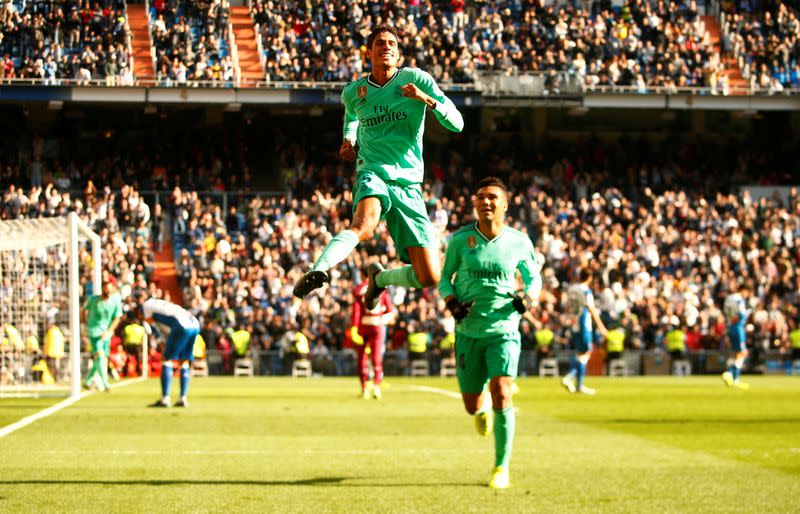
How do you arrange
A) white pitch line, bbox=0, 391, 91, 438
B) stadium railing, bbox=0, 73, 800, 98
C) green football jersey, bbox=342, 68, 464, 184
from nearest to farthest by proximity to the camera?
green football jersey, bbox=342, 68, 464, 184 → white pitch line, bbox=0, 391, 91, 438 → stadium railing, bbox=0, 73, 800, 98

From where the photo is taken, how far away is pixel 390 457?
13406mm

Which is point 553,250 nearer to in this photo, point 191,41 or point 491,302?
point 191,41

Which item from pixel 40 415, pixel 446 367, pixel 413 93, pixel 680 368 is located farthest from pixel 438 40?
pixel 413 93

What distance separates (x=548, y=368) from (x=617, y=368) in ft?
6.85

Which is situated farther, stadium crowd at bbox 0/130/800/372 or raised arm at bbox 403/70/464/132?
stadium crowd at bbox 0/130/800/372

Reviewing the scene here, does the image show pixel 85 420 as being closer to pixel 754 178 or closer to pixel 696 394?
pixel 696 394

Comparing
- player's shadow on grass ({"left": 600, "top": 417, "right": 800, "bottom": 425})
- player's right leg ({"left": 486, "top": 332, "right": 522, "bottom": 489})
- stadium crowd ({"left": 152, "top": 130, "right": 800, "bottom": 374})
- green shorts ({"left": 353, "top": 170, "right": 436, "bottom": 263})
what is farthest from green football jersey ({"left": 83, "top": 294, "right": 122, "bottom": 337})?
green shorts ({"left": 353, "top": 170, "right": 436, "bottom": 263})

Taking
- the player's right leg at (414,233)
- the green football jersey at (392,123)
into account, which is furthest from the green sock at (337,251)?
the green football jersey at (392,123)

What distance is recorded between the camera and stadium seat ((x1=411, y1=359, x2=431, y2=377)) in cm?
3644

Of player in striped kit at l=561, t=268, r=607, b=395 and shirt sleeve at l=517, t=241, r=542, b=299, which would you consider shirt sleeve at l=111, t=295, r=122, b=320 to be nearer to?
player in striped kit at l=561, t=268, r=607, b=395

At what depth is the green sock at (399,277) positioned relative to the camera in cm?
1005

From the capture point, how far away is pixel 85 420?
1783cm

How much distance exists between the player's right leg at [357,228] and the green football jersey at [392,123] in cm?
17

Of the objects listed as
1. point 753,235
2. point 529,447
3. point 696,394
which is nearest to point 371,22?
point 753,235
